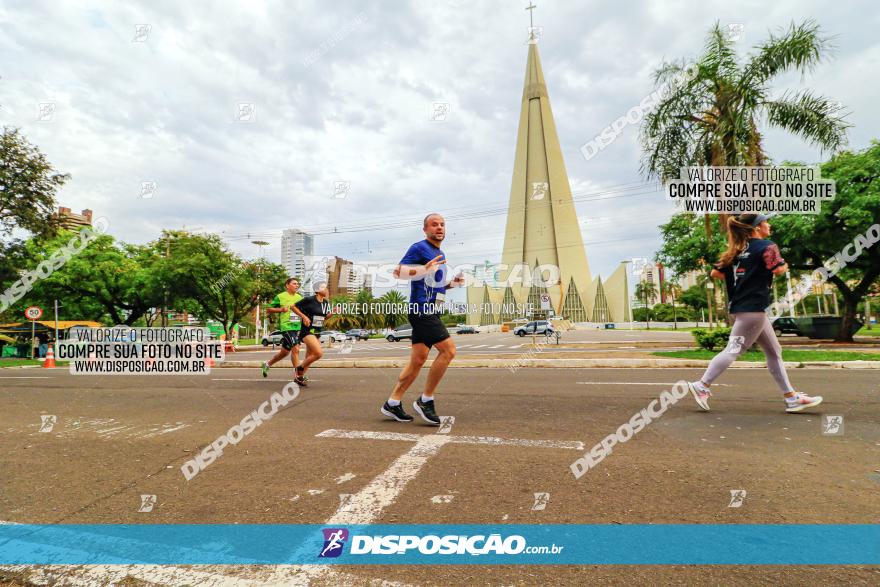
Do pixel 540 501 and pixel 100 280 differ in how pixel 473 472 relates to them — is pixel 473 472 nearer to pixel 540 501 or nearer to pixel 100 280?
pixel 540 501

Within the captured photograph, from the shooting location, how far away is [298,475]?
2838mm

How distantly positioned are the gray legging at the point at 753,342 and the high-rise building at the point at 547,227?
8419 centimetres

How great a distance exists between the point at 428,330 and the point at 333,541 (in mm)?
2368

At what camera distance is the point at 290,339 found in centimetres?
791

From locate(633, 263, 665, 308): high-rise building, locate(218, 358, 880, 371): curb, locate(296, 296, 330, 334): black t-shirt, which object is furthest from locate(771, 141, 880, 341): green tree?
locate(633, 263, 665, 308): high-rise building

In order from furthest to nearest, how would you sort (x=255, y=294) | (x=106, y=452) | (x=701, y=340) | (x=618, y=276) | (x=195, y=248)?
(x=618, y=276) → (x=255, y=294) → (x=195, y=248) → (x=701, y=340) → (x=106, y=452)

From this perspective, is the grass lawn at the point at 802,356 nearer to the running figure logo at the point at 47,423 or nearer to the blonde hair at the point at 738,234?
the blonde hair at the point at 738,234

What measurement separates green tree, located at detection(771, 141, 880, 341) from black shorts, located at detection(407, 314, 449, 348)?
17.3 meters

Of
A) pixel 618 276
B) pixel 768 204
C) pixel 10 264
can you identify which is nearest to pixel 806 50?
pixel 768 204

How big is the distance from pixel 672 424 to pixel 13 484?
506cm

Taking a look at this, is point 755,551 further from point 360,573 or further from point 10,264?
point 10,264

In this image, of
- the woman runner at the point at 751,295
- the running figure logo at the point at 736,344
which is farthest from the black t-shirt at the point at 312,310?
the running figure logo at the point at 736,344

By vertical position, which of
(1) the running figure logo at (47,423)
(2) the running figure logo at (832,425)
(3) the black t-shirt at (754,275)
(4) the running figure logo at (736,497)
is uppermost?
(3) the black t-shirt at (754,275)

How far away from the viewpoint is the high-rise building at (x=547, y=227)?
88.5m
